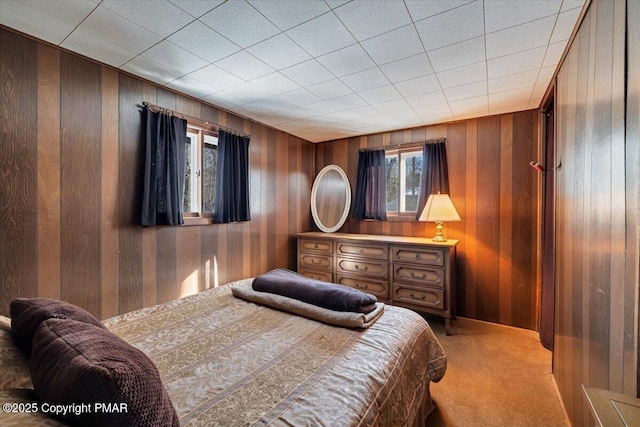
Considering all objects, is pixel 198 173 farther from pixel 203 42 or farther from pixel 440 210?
pixel 440 210

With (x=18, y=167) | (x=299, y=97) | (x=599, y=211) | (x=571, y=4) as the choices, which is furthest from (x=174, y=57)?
(x=599, y=211)

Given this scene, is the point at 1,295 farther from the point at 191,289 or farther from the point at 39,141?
the point at 191,289

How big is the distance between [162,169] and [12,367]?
192 centimetres

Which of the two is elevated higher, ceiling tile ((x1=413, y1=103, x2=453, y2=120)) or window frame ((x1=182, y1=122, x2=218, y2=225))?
ceiling tile ((x1=413, y1=103, x2=453, y2=120))

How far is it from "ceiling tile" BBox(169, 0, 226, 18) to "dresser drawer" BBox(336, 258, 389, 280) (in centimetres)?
280

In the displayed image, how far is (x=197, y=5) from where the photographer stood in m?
1.55

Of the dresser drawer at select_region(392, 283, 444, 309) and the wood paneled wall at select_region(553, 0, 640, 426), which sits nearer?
the wood paneled wall at select_region(553, 0, 640, 426)

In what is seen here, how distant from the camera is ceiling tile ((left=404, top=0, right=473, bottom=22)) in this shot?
1.51m

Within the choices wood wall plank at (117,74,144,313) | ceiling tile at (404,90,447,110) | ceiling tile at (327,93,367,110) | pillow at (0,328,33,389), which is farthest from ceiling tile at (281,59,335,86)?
pillow at (0,328,33,389)

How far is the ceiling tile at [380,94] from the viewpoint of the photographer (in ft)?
8.48

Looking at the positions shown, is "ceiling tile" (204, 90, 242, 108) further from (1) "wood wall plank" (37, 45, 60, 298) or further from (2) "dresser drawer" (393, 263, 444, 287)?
(2) "dresser drawer" (393, 263, 444, 287)

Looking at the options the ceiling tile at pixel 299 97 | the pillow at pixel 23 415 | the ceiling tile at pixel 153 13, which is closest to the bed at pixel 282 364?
the pillow at pixel 23 415

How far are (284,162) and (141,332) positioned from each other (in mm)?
2898

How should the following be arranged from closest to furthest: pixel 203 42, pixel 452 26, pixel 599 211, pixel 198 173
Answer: pixel 599 211
pixel 452 26
pixel 203 42
pixel 198 173
